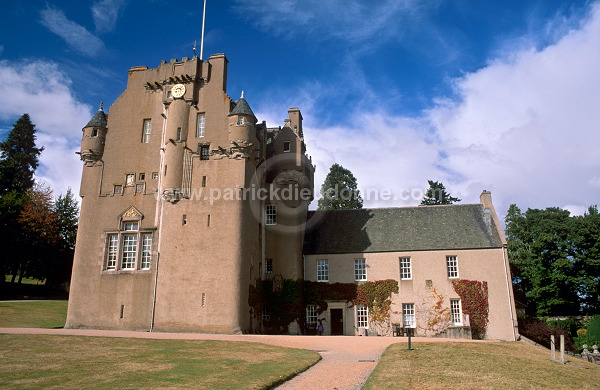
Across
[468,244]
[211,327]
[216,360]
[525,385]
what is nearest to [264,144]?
[211,327]

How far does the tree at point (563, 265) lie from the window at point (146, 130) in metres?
37.7

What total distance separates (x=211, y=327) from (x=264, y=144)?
15.4 m

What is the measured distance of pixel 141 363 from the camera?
15883mm

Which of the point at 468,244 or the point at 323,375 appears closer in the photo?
the point at 323,375

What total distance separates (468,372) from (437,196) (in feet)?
170

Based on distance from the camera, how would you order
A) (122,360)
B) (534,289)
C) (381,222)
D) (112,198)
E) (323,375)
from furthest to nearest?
(534,289)
(381,222)
(112,198)
(122,360)
(323,375)

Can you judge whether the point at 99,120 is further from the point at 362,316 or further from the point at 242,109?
the point at 362,316

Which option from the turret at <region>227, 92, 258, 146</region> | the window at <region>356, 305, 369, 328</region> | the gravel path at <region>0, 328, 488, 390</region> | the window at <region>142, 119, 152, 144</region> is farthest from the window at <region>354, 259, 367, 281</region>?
the window at <region>142, 119, 152, 144</region>

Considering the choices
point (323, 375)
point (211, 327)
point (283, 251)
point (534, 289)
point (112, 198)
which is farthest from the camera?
point (534, 289)

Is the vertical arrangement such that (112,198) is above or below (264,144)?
below

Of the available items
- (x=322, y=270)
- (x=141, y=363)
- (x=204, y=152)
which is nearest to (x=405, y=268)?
(x=322, y=270)

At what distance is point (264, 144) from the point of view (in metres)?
37.4

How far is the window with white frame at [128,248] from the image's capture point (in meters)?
32.1

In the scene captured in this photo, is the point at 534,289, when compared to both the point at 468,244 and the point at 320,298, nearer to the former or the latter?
the point at 468,244
